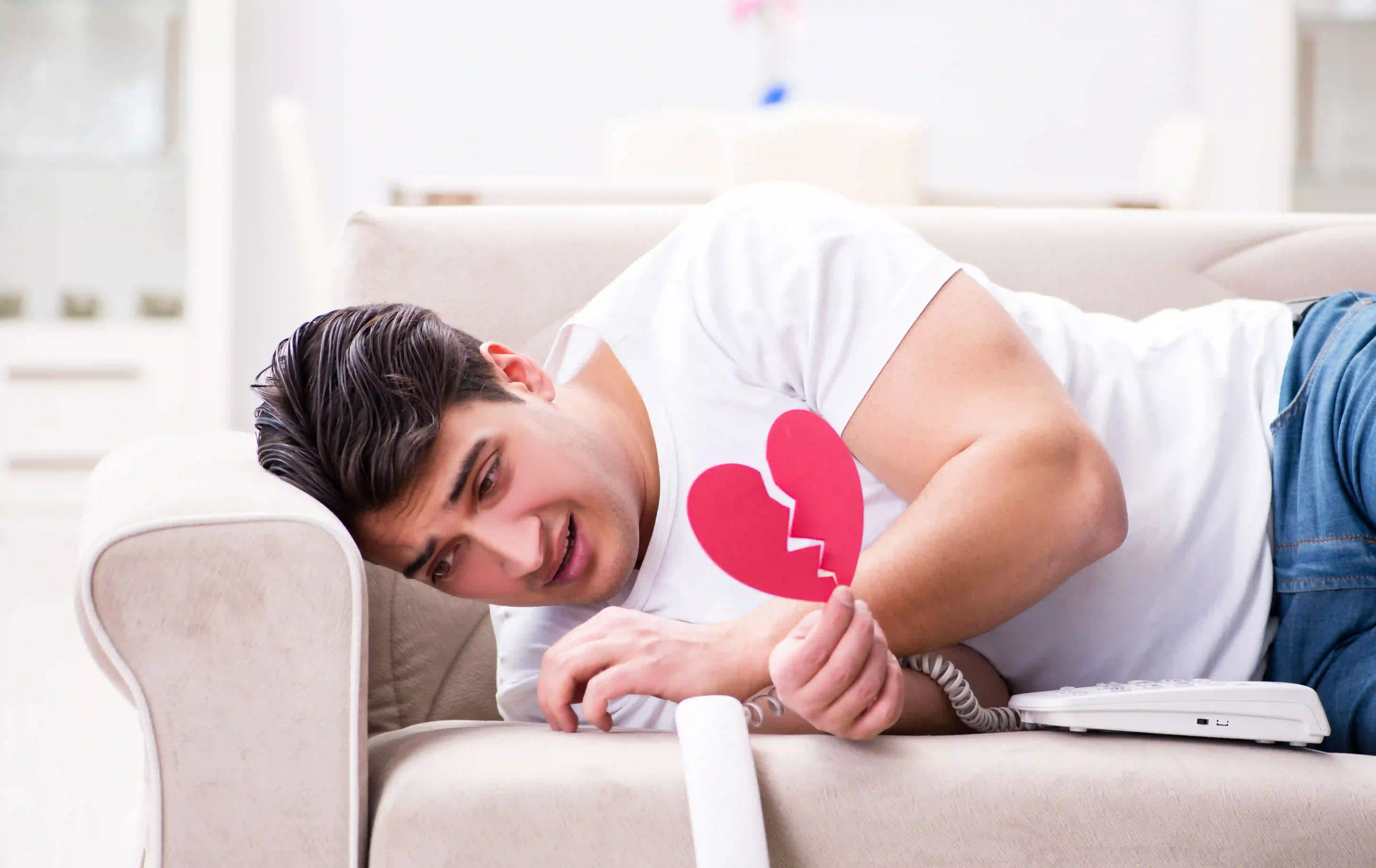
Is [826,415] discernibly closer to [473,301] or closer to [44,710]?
[473,301]

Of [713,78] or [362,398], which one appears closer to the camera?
[362,398]

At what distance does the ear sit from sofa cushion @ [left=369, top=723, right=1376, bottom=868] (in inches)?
17.4

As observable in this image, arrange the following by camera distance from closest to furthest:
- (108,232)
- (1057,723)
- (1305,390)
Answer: (1057,723)
(1305,390)
(108,232)

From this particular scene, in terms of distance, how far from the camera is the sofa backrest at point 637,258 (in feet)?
4.50

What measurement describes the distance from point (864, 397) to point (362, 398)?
40cm

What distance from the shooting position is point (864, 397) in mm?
995

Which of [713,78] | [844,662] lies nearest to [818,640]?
[844,662]

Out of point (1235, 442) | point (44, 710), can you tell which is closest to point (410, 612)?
point (1235, 442)

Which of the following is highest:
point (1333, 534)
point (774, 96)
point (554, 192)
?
point (774, 96)

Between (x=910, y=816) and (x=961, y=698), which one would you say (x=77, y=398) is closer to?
(x=961, y=698)

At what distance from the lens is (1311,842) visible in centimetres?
75

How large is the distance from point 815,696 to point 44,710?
1.95 metres

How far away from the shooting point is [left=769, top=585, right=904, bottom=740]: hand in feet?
2.36

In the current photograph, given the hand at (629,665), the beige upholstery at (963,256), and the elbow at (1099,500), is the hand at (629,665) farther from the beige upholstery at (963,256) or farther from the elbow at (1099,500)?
the beige upholstery at (963,256)
